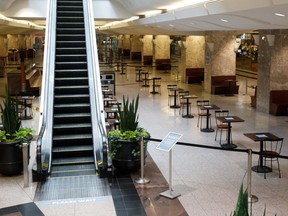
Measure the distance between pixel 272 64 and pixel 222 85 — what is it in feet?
16.7

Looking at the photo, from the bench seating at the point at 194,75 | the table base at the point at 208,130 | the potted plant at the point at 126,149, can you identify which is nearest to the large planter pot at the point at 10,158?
the potted plant at the point at 126,149

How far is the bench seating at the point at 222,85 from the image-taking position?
1995cm

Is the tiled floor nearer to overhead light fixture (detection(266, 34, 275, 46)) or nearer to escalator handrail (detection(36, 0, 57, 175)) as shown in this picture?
escalator handrail (detection(36, 0, 57, 175))

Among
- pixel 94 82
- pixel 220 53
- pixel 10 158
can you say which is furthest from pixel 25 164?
pixel 220 53

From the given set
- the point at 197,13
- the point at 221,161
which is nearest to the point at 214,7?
the point at 197,13

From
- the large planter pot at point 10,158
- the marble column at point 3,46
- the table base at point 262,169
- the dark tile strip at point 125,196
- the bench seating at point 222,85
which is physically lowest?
the dark tile strip at point 125,196

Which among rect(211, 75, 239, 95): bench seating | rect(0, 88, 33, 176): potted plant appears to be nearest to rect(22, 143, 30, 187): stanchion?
rect(0, 88, 33, 176): potted plant

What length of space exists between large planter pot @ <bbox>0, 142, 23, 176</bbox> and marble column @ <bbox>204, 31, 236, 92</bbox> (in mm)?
12971

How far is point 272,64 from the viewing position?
1509 cm

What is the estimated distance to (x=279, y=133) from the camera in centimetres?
1248

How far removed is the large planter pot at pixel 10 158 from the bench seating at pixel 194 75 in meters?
16.1

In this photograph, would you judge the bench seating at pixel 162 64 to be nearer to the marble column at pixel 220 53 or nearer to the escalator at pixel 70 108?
the marble column at pixel 220 53

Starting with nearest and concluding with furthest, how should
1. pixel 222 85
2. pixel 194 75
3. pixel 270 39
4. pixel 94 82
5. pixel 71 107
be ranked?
pixel 71 107 → pixel 94 82 → pixel 270 39 → pixel 222 85 → pixel 194 75

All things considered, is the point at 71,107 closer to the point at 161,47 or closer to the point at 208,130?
the point at 208,130
